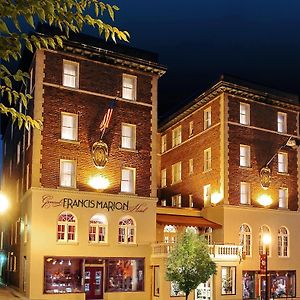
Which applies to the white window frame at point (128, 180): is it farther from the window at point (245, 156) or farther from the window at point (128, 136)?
the window at point (245, 156)

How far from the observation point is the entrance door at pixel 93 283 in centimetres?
3878

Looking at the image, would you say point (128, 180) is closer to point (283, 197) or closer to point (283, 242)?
point (283, 197)

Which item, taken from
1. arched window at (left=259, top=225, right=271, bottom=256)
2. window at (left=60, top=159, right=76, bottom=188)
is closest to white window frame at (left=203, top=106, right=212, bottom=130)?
arched window at (left=259, top=225, right=271, bottom=256)

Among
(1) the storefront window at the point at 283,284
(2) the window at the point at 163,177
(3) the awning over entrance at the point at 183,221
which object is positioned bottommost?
(1) the storefront window at the point at 283,284

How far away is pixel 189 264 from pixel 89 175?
30.2 ft

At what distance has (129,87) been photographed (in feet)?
140

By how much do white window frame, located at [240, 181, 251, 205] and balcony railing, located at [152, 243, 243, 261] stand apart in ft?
14.9

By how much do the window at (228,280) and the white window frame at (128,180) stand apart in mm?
9184

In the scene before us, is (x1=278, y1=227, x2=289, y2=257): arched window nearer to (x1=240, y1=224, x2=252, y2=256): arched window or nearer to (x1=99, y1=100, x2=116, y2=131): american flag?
(x1=240, y1=224, x2=252, y2=256): arched window

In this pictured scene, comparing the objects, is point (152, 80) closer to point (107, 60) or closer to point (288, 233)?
point (107, 60)

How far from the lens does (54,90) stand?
39062 mm

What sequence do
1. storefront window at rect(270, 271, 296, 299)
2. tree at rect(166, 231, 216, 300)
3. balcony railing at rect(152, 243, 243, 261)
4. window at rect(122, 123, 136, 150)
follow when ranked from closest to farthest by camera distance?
tree at rect(166, 231, 216, 300), balcony railing at rect(152, 243, 243, 261), window at rect(122, 123, 136, 150), storefront window at rect(270, 271, 296, 299)

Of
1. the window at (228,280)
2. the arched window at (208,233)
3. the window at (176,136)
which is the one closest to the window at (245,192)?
the arched window at (208,233)

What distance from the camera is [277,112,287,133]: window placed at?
50219mm
